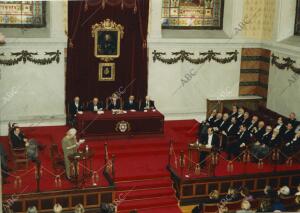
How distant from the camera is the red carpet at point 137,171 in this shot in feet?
38.2

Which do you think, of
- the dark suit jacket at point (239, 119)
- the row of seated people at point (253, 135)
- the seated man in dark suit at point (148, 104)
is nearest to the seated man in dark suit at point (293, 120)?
the row of seated people at point (253, 135)

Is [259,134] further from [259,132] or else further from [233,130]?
[233,130]

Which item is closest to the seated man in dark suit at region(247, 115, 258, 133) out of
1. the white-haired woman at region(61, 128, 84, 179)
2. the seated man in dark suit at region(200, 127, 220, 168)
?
the seated man in dark suit at region(200, 127, 220, 168)

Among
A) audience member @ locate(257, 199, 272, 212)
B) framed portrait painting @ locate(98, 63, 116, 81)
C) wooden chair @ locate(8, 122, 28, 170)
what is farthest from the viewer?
framed portrait painting @ locate(98, 63, 116, 81)

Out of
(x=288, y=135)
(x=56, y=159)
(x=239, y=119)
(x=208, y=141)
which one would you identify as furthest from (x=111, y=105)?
(x=288, y=135)

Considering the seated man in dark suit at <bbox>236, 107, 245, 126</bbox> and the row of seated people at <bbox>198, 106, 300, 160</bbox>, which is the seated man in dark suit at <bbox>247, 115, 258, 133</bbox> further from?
the seated man in dark suit at <bbox>236, 107, 245, 126</bbox>

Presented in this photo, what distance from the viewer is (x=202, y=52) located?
17.2 metres

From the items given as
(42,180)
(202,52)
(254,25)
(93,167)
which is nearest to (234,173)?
(93,167)

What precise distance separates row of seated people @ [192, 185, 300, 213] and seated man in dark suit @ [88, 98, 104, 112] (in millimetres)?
4905

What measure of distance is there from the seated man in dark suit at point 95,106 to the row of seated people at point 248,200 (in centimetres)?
490

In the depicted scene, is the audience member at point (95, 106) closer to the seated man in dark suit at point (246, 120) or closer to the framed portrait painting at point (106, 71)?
the framed portrait painting at point (106, 71)

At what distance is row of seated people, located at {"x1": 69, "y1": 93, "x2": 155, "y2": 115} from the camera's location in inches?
597

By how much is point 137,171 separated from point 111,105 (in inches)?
141

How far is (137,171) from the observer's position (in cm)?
1248
